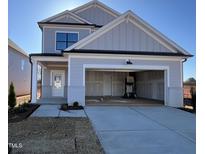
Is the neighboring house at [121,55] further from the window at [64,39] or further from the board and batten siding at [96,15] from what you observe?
the board and batten siding at [96,15]

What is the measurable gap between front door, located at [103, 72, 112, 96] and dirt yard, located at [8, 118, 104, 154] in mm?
12321

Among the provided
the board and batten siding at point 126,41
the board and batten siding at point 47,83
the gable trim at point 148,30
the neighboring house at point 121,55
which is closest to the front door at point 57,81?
the board and batten siding at point 47,83

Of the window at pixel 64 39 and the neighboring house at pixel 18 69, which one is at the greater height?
the window at pixel 64 39

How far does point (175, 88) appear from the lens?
1441 cm

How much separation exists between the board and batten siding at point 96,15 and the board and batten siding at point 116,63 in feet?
25.1

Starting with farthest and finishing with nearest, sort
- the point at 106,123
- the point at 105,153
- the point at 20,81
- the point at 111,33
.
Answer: the point at 20,81
the point at 111,33
the point at 106,123
the point at 105,153

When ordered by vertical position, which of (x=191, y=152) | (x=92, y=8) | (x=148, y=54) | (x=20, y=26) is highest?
(x=92, y=8)

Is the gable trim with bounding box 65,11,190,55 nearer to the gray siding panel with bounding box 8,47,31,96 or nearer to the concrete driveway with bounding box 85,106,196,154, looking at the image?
the concrete driveway with bounding box 85,106,196,154

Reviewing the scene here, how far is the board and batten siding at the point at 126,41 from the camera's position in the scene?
14.0 m

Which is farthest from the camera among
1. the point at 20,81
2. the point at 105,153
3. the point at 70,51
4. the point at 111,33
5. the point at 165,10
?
the point at 20,81

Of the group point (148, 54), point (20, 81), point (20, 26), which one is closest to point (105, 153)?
point (148, 54)

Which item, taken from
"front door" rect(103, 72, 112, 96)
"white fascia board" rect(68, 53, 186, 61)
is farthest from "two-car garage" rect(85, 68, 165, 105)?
"white fascia board" rect(68, 53, 186, 61)

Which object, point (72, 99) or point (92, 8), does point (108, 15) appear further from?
point (72, 99)
